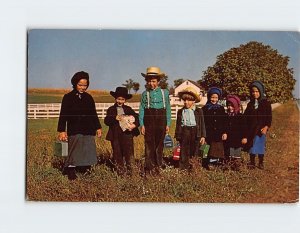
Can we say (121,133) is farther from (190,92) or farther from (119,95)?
(190,92)

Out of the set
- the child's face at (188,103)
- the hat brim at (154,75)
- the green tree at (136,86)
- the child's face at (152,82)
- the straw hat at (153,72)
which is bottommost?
the child's face at (188,103)

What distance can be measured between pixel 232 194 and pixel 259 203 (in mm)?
144

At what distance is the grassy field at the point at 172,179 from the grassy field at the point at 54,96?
0.35 feet

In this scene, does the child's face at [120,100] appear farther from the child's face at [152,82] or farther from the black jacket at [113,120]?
the child's face at [152,82]

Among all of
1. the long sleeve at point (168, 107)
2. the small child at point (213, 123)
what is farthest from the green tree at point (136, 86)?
the small child at point (213, 123)

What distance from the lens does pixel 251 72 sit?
2.83m

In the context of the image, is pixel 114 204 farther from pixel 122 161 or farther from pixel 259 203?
pixel 259 203

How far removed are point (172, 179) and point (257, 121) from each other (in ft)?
1.72

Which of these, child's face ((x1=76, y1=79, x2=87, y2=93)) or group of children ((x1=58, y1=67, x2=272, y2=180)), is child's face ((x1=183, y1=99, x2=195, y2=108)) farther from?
child's face ((x1=76, y1=79, x2=87, y2=93))

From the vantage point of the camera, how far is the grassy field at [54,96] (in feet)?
9.16

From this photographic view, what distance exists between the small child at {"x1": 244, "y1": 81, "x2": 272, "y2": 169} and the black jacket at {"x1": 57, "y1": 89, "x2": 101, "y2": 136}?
77 cm
